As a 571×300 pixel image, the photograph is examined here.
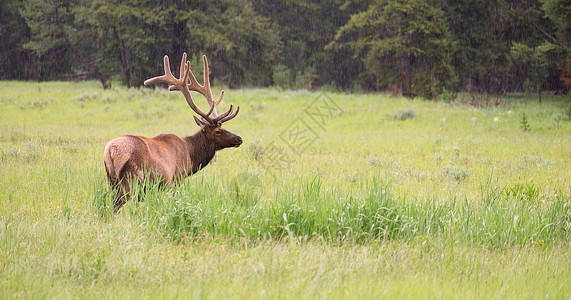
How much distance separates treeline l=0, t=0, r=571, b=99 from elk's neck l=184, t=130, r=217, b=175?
25.8m

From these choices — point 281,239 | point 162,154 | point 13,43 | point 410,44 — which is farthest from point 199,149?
point 13,43

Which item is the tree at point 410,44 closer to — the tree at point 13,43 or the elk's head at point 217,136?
the elk's head at point 217,136

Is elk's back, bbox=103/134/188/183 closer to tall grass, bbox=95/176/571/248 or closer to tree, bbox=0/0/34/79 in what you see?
tall grass, bbox=95/176/571/248

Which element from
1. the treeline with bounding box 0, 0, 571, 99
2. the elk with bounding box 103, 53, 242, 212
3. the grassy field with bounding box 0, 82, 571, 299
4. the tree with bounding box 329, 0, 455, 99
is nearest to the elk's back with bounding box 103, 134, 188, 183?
the elk with bounding box 103, 53, 242, 212

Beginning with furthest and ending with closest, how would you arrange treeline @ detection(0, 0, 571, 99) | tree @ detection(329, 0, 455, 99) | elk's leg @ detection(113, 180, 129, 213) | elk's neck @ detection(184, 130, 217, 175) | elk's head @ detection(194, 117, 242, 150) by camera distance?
1. treeline @ detection(0, 0, 571, 99)
2. tree @ detection(329, 0, 455, 99)
3. elk's head @ detection(194, 117, 242, 150)
4. elk's neck @ detection(184, 130, 217, 175)
5. elk's leg @ detection(113, 180, 129, 213)

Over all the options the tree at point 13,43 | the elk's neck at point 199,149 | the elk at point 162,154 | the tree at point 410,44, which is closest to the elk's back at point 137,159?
the elk at point 162,154

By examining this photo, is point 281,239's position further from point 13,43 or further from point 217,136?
point 13,43

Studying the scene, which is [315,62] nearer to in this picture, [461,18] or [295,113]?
[461,18]

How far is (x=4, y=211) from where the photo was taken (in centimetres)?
558

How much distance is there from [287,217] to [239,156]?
6533 millimetres

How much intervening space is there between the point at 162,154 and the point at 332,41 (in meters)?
33.3

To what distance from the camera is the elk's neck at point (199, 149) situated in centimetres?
747

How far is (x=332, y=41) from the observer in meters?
38.2

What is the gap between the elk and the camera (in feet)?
18.5
